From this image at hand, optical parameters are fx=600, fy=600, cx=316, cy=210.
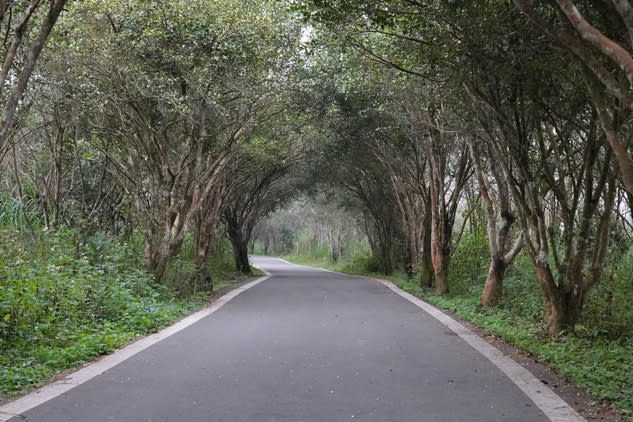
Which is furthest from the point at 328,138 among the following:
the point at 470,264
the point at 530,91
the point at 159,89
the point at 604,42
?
the point at 604,42

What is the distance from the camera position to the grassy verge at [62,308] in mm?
7102

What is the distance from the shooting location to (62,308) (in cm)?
914

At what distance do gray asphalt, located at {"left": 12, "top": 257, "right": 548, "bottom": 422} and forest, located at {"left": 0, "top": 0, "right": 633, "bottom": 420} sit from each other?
88 cm

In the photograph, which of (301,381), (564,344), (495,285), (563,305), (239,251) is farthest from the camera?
(239,251)

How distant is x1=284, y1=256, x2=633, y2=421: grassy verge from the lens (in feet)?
19.7

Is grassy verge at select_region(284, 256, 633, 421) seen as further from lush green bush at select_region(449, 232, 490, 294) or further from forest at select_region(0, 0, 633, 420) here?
lush green bush at select_region(449, 232, 490, 294)

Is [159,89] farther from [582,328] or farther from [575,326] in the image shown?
[582,328]

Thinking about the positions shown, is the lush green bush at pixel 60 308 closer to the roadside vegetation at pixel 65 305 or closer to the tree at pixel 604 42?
the roadside vegetation at pixel 65 305

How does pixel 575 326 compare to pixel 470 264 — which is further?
pixel 470 264

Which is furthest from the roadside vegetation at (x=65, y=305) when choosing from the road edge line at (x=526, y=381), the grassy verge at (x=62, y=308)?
the road edge line at (x=526, y=381)

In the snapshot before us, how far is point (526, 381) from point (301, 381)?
2378 mm

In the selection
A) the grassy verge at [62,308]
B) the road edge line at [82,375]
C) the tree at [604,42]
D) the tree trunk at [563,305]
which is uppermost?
the tree at [604,42]

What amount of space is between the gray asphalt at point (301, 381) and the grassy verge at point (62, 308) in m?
0.71

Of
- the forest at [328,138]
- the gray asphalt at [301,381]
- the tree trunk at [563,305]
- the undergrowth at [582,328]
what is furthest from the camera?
the tree trunk at [563,305]
